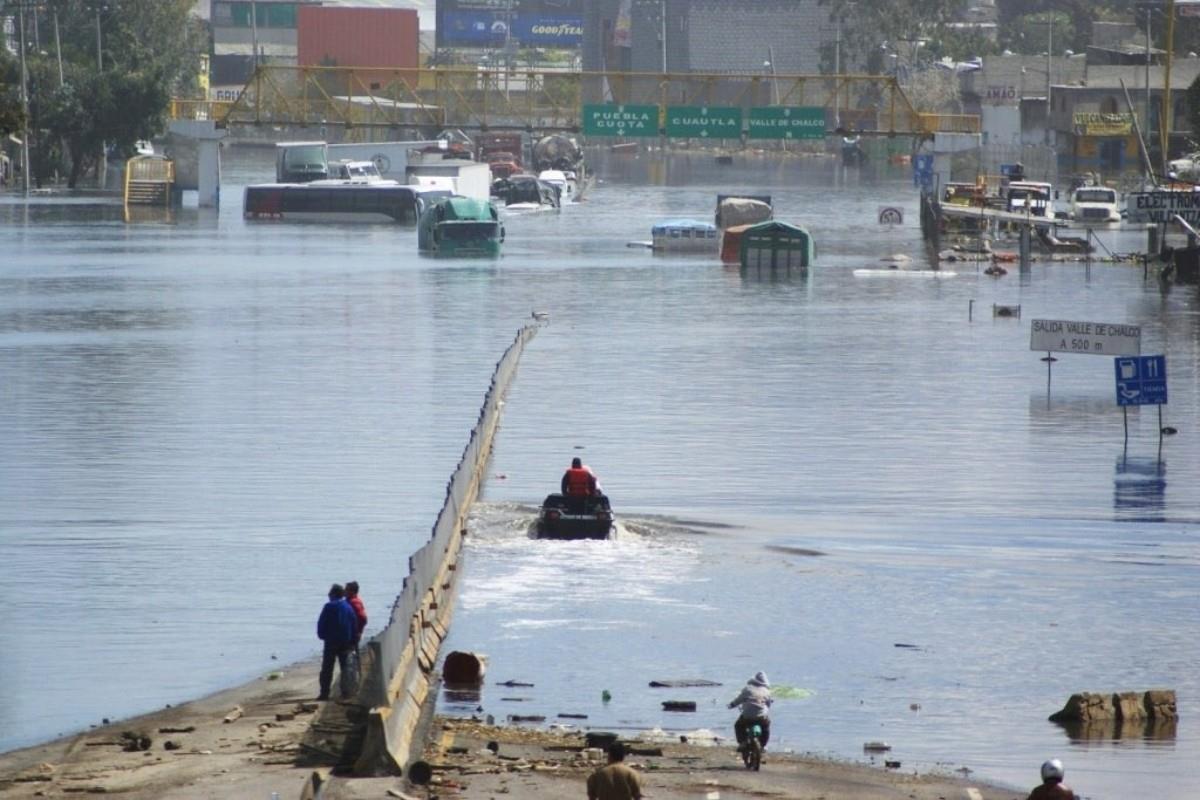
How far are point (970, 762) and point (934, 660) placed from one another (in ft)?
18.3

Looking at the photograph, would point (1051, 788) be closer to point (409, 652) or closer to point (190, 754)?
point (409, 652)

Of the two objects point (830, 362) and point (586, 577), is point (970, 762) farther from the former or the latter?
point (830, 362)

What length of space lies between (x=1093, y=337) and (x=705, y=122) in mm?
67221

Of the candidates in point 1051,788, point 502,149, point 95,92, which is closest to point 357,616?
point 1051,788

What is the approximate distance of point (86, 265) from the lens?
9762 centimetres

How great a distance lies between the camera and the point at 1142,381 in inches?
1954

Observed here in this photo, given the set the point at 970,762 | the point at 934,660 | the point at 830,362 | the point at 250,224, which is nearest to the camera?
the point at 970,762

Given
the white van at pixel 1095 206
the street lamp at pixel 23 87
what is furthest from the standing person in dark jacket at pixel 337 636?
the street lamp at pixel 23 87

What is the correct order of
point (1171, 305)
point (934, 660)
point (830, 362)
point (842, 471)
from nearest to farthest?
1. point (934, 660)
2. point (842, 471)
3. point (830, 362)
4. point (1171, 305)

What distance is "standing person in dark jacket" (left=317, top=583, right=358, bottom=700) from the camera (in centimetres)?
2720

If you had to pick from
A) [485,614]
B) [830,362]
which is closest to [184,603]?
[485,614]

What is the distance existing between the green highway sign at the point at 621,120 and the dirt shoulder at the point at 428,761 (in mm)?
91136

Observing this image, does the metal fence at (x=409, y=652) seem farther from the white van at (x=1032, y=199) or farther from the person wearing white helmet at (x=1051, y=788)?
the white van at (x=1032, y=199)

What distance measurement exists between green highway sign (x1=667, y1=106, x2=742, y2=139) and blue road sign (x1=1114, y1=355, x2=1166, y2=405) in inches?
2689
